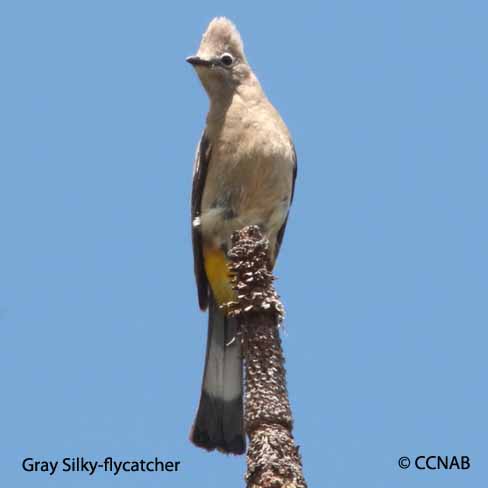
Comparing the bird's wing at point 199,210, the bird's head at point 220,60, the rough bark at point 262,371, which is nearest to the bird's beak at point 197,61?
the bird's head at point 220,60

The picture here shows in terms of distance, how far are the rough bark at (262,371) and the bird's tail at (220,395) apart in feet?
5.69

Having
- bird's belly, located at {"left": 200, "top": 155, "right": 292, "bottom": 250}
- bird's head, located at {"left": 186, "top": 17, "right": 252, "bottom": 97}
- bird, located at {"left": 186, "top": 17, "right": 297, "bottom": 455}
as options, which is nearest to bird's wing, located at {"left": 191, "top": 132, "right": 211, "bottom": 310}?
bird, located at {"left": 186, "top": 17, "right": 297, "bottom": 455}

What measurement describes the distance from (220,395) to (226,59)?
2.71 meters

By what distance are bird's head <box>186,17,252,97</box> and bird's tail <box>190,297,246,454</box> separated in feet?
5.73

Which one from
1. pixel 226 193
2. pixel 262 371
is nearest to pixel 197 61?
pixel 226 193

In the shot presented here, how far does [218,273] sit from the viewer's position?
8.45m

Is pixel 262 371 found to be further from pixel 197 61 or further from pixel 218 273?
pixel 197 61

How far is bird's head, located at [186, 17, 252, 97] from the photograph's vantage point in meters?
8.79

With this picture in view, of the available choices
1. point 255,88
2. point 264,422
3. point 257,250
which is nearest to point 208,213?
point 255,88

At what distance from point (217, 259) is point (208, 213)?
36 cm

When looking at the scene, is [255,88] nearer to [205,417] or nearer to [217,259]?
[217,259]

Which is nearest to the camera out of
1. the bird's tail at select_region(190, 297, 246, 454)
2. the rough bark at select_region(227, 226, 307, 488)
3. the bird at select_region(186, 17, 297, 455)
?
the rough bark at select_region(227, 226, 307, 488)

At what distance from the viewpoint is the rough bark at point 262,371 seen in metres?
4.88

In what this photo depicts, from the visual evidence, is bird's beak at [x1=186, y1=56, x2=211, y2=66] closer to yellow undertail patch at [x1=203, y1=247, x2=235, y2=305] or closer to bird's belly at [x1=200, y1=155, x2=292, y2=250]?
bird's belly at [x1=200, y1=155, x2=292, y2=250]
